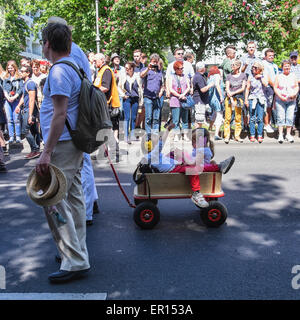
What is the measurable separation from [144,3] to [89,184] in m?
14.7

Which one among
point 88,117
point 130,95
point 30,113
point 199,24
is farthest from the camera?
point 199,24

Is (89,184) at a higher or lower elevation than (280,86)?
lower

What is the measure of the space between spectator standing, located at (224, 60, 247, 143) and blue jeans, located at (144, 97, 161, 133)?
5.82ft

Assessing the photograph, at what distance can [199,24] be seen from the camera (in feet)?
64.9

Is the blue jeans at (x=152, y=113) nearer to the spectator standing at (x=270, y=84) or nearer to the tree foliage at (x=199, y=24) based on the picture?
the spectator standing at (x=270, y=84)

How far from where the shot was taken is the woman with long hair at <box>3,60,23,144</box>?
424 inches

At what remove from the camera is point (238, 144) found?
35.7ft

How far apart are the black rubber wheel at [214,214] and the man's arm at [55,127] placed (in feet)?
6.76

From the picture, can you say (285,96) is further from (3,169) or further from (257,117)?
(3,169)

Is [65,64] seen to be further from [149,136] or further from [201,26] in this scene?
[201,26]

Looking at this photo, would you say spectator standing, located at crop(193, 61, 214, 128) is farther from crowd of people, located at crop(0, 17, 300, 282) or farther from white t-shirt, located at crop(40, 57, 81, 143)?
white t-shirt, located at crop(40, 57, 81, 143)

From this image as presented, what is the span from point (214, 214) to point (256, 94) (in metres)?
6.65

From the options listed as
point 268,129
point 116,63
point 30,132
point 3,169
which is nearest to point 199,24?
point 116,63
